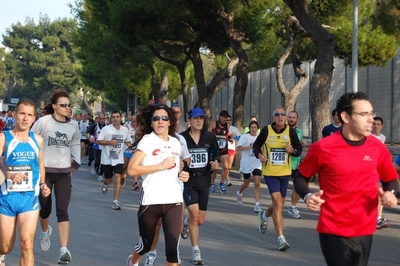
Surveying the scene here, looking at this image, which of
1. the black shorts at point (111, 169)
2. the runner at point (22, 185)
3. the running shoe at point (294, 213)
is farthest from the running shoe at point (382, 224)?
the runner at point (22, 185)

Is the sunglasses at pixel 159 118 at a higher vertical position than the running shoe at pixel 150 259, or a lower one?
higher

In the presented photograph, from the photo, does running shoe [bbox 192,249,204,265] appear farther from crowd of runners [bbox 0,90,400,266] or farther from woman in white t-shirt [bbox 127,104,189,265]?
woman in white t-shirt [bbox 127,104,189,265]

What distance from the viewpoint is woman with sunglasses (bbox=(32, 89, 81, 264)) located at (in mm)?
7977

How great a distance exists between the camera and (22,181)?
21.2ft

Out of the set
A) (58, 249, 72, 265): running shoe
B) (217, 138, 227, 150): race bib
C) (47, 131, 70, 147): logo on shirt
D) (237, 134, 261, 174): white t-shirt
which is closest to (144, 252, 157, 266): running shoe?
(58, 249, 72, 265): running shoe

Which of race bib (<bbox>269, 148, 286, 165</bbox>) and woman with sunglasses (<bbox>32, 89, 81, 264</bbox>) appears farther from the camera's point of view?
race bib (<bbox>269, 148, 286, 165</bbox>)

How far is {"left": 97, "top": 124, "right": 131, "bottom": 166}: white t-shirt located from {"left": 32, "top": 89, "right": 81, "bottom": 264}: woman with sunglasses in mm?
4892

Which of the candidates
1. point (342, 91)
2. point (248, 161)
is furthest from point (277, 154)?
point (342, 91)

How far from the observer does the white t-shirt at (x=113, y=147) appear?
13242mm

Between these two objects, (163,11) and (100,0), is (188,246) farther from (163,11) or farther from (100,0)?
(100,0)

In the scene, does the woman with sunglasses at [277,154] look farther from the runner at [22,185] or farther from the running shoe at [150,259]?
the runner at [22,185]

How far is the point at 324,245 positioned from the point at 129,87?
146 feet

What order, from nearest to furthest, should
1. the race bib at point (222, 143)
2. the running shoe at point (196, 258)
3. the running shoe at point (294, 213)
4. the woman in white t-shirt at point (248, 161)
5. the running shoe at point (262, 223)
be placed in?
the running shoe at point (196, 258) < the running shoe at point (262, 223) < the running shoe at point (294, 213) < the woman in white t-shirt at point (248, 161) < the race bib at point (222, 143)

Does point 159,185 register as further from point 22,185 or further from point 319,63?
point 319,63
